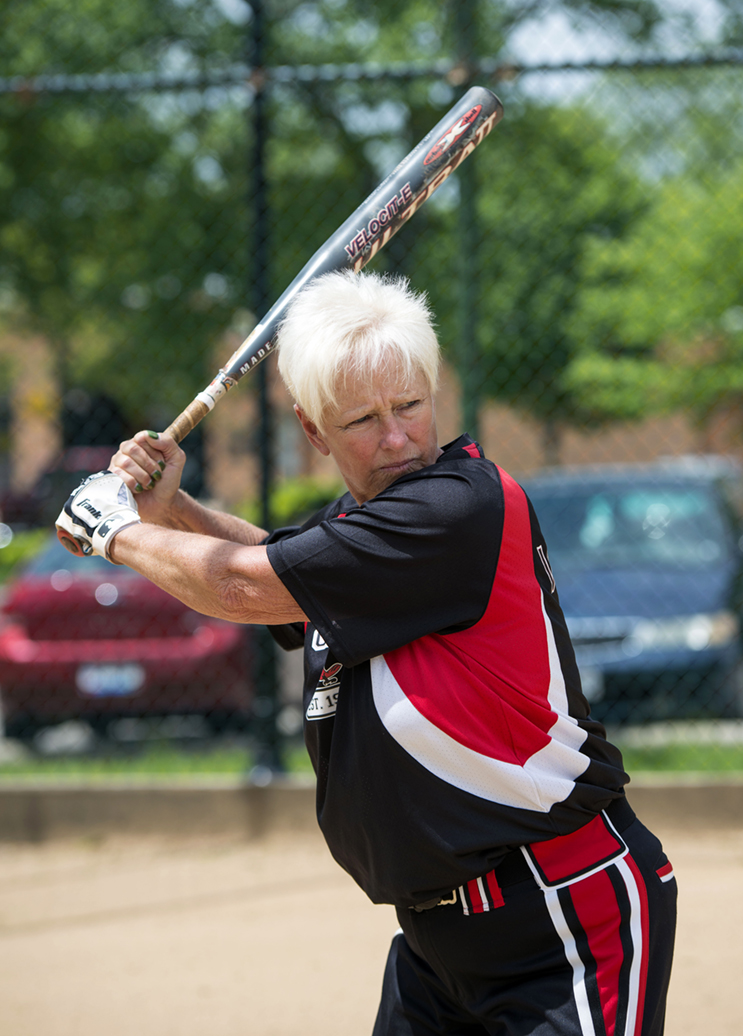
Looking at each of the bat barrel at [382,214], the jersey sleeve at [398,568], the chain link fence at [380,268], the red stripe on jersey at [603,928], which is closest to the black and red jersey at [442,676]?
the jersey sleeve at [398,568]

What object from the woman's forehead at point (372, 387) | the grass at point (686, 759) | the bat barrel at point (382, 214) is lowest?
the grass at point (686, 759)

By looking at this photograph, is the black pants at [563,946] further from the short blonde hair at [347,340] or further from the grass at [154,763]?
the grass at [154,763]

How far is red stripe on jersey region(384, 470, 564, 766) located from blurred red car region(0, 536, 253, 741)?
12.7ft

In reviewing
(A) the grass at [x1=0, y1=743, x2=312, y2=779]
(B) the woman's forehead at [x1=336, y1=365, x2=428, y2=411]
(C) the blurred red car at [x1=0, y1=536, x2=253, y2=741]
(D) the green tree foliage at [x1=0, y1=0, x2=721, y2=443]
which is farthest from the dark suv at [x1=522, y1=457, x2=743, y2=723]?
(B) the woman's forehead at [x1=336, y1=365, x2=428, y2=411]

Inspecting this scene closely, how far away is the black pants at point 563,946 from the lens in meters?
1.74

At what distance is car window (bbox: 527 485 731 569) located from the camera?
6.11 m

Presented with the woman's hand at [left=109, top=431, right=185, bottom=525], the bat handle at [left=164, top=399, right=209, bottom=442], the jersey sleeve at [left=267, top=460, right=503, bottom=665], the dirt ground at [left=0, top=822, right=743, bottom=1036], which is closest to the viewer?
the jersey sleeve at [left=267, top=460, right=503, bottom=665]

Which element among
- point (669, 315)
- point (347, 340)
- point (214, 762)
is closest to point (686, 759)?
point (214, 762)

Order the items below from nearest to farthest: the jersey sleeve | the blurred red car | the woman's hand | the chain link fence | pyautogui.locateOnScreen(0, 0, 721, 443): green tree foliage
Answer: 1. the jersey sleeve
2. the woman's hand
3. the chain link fence
4. the blurred red car
5. pyautogui.locateOnScreen(0, 0, 721, 443): green tree foliage

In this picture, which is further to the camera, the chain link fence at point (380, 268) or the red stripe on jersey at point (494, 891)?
the chain link fence at point (380, 268)

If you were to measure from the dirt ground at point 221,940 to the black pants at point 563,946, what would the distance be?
158 cm

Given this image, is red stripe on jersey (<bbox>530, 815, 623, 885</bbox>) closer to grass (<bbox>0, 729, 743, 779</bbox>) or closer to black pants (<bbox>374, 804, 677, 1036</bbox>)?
black pants (<bbox>374, 804, 677, 1036</bbox>)

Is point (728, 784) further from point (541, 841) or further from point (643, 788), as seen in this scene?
point (541, 841)

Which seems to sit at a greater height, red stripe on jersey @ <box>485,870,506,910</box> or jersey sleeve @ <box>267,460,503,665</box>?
jersey sleeve @ <box>267,460,503,665</box>
